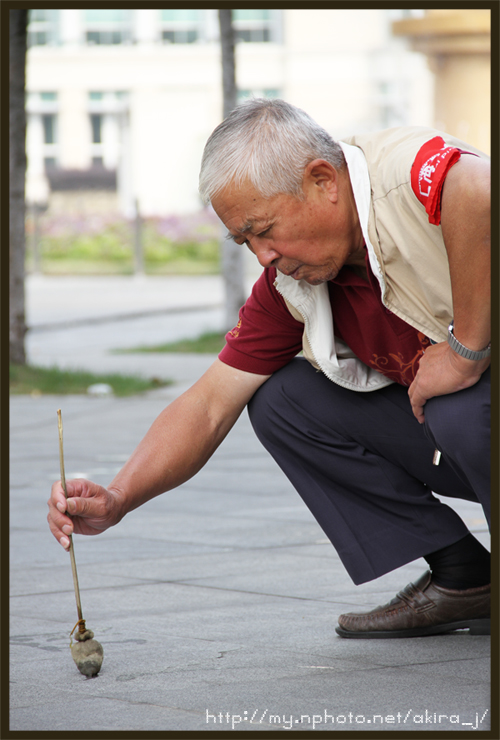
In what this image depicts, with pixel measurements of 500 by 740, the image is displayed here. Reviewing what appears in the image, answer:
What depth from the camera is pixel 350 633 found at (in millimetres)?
2539

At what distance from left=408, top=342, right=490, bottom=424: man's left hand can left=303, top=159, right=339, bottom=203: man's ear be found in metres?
0.38

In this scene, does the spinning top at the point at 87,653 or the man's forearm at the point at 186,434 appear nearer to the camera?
the spinning top at the point at 87,653

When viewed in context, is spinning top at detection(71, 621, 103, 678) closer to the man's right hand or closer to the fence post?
the man's right hand

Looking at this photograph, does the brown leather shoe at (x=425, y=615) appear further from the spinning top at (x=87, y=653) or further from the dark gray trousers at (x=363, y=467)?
the spinning top at (x=87, y=653)

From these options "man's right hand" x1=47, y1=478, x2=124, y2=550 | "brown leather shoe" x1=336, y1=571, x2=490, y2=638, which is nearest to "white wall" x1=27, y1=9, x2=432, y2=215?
"brown leather shoe" x1=336, y1=571, x2=490, y2=638

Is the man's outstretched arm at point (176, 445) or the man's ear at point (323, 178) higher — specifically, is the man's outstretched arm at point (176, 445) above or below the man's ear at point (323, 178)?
below

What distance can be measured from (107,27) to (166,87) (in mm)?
2935

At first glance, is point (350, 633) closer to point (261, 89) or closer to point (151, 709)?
point (151, 709)

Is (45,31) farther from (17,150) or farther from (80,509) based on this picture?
(80,509)

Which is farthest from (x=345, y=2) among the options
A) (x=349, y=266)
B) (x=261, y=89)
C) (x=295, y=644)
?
(x=261, y=89)

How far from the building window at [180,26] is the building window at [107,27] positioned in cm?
82

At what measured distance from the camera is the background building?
2484 cm

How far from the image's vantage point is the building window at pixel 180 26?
23.3m

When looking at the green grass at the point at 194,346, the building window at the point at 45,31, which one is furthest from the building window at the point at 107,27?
the green grass at the point at 194,346
